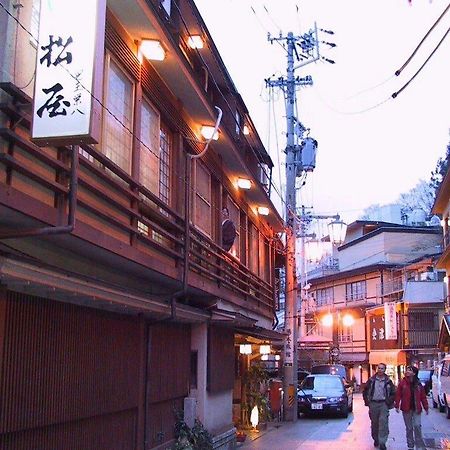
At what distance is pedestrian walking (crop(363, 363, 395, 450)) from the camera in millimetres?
15012

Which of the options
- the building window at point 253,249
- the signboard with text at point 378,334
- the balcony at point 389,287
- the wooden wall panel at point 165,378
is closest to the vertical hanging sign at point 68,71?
the wooden wall panel at point 165,378

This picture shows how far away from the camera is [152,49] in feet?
34.2

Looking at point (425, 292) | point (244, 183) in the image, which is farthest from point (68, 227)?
point (425, 292)

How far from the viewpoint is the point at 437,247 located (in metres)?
57.2

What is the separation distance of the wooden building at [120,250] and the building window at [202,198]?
8cm

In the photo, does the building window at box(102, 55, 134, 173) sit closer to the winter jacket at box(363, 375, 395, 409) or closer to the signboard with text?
the winter jacket at box(363, 375, 395, 409)

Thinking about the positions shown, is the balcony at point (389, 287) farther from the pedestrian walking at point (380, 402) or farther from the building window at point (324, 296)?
the pedestrian walking at point (380, 402)

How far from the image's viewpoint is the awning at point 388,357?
49.9m

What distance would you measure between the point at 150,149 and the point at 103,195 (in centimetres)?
295

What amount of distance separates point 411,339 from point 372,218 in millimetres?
22296

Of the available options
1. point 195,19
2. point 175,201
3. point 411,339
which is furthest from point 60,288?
point 411,339

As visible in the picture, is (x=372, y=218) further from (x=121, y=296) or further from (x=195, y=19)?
(x=121, y=296)

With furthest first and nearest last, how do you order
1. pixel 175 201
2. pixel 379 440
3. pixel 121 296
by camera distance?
pixel 379 440 → pixel 175 201 → pixel 121 296

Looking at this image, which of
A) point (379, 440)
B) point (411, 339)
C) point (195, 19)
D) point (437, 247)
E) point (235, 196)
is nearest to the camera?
point (195, 19)
